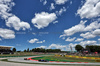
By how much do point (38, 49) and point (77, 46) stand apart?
246 ft

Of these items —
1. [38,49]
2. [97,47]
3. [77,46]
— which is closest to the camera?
[97,47]

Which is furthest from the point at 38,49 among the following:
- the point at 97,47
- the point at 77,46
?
the point at 97,47

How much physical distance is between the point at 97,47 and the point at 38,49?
105 metres

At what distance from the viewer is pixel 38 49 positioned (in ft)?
602

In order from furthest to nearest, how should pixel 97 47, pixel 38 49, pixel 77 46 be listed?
1. pixel 38 49
2. pixel 77 46
3. pixel 97 47

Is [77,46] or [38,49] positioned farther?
[38,49]

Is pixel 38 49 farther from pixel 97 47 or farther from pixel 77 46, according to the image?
pixel 97 47

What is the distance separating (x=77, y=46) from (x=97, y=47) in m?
33.5

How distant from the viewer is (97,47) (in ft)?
445

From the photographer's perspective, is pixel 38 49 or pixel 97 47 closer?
A: pixel 97 47

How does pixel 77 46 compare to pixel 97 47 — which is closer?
pixel 97 47
